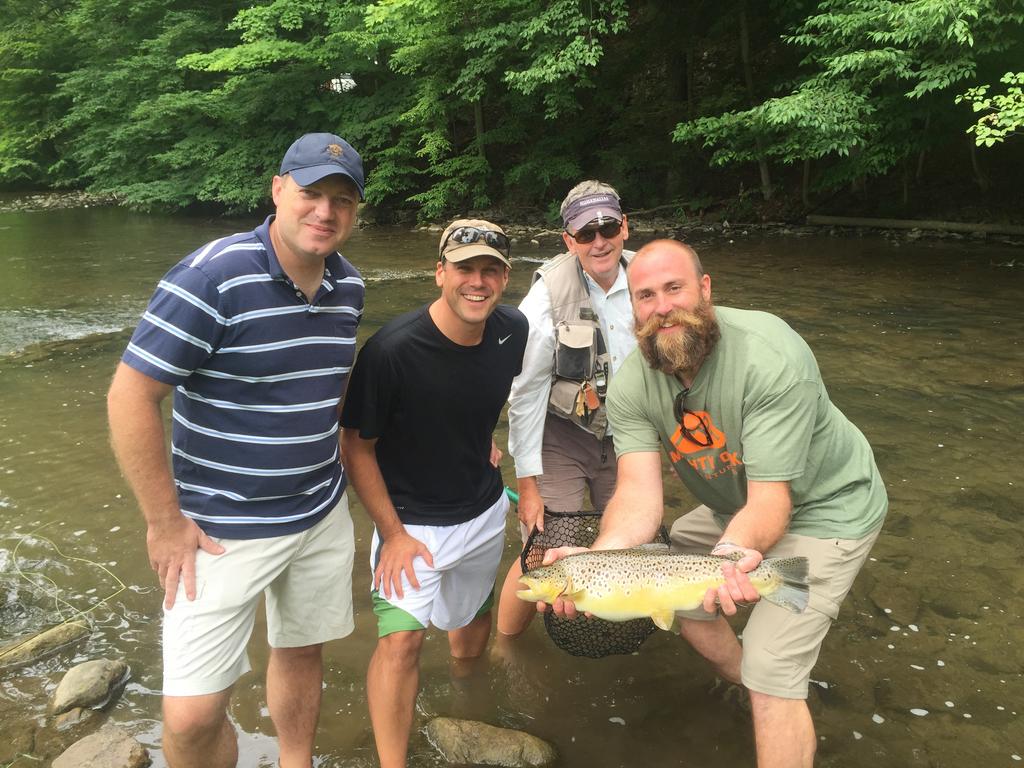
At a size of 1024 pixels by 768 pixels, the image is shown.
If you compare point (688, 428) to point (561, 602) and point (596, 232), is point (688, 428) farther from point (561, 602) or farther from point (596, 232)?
point (596, 232)

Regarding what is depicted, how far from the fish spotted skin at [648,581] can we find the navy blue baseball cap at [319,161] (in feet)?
Answer: 5.66

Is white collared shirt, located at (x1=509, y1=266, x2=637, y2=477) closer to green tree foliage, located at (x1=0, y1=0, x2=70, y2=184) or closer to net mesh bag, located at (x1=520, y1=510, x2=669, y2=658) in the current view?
Answer: net mesh bag, located at (x1=520, y1=510, x2=669, y2=658)

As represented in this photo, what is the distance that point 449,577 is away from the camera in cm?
348

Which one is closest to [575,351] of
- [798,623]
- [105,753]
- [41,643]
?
[798,623]

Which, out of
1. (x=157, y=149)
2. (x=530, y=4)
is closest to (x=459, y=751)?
(x=530, y=4)

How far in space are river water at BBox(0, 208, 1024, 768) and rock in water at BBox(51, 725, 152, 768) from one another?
15 centimetres

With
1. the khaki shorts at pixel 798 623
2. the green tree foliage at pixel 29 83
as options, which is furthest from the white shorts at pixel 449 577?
the green tree foliage at pixel 29 83

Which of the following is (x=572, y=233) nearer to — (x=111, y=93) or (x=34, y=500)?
(x=34, y=500)

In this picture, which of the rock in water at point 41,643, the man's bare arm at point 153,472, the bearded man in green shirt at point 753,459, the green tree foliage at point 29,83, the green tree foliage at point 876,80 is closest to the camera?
the man's bare arm at point 153,472

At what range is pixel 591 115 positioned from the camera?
22.9 metres

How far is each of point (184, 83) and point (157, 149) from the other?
116 inches

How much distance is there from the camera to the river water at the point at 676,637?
3.50 meters

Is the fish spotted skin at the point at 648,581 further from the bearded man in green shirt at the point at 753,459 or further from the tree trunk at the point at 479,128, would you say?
the tree trunk at the point at 479,128

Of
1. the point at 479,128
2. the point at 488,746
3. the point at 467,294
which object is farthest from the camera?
the point at 479,128
